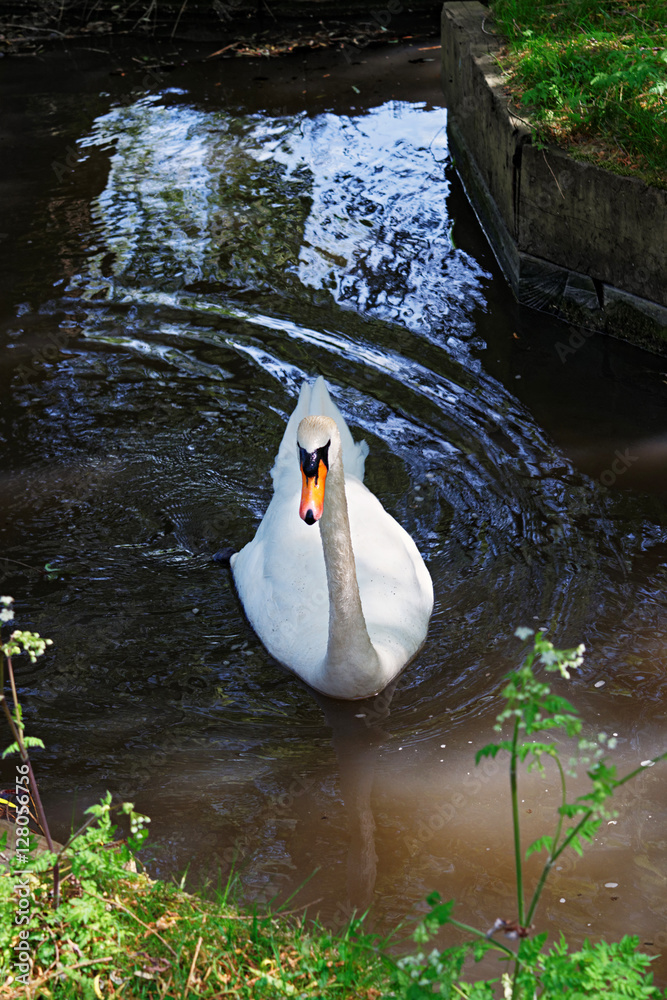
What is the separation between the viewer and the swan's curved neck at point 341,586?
12.2 ft

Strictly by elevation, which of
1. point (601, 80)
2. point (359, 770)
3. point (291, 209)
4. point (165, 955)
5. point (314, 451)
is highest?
point (601, 80)

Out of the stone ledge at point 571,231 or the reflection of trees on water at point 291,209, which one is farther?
the reflection of trees on water at point 291,209

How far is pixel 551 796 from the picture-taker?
3527 millimetres

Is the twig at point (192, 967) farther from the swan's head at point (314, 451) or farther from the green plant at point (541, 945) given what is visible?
the swan's head at point (314, 451)

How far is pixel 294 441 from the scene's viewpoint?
475 centimetres

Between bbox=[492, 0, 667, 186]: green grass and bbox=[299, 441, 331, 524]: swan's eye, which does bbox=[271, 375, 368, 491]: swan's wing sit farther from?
bbox=[492, 0, 667, 186]: green grass

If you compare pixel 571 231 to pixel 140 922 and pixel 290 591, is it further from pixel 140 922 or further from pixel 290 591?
pixel 140 922

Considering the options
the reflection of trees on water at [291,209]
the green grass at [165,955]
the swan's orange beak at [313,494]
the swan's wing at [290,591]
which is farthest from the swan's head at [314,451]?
the reflection of trees on water at [291,209]

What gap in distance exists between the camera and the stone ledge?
5.94 meters

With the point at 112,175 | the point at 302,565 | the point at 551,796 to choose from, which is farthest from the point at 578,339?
the point at 112,175

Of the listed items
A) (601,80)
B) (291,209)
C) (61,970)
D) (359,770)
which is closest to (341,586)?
(359,770)

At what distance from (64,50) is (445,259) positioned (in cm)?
759

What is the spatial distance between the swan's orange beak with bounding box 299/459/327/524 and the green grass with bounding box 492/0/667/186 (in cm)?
333

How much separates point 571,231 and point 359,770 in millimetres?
4059
